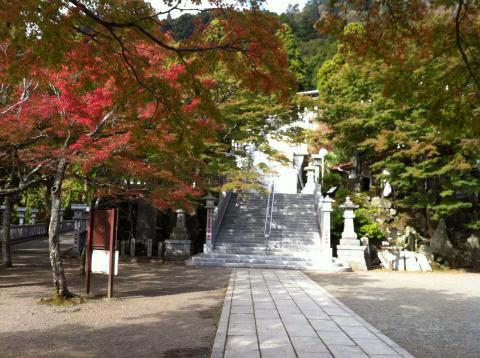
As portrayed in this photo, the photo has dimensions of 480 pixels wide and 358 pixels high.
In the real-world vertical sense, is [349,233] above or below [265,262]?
above

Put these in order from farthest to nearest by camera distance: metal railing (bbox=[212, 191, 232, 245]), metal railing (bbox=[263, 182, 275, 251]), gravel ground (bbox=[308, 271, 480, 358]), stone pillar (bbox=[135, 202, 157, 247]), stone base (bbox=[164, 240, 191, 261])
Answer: stone pillar (bbox=[135, 202, 157, 247]) < metal railing (bbox=[212, 191, 232, 245]) < metal railing (bbox=[263, 182, 275, 251]) < stone base (bbox=[164, 240, 191, 261]) < gravel ground (bbox=[308, 271, 480, 358])

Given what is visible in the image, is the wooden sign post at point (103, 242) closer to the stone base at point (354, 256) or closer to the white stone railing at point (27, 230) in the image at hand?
the stone base at point (354, 256)

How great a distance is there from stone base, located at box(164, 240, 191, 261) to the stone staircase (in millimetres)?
1057

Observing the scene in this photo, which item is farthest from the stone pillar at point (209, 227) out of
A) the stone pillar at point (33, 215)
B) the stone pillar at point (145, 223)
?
the stone pillar at point (33, 215)

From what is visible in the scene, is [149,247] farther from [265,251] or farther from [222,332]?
[222,332]

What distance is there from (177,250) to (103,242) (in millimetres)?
8100

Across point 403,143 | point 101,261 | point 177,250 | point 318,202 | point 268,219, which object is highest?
point 403,143

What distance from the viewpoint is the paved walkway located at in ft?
15.6

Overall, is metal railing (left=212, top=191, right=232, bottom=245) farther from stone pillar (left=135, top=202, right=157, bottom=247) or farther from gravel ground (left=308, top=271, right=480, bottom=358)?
gravel ground (left=308, top=271, right=480, bottom=358)

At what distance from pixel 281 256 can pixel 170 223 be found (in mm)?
5994

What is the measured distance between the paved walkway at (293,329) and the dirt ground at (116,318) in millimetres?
358

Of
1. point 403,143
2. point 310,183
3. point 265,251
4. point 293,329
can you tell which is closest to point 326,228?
point 265,251

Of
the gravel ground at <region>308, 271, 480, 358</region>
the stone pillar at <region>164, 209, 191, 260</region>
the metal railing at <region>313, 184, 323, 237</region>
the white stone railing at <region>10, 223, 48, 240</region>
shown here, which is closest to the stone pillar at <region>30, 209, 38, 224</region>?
the white stone railing at <region>10, 223, 48, 240</region>

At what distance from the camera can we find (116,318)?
6527 mm
